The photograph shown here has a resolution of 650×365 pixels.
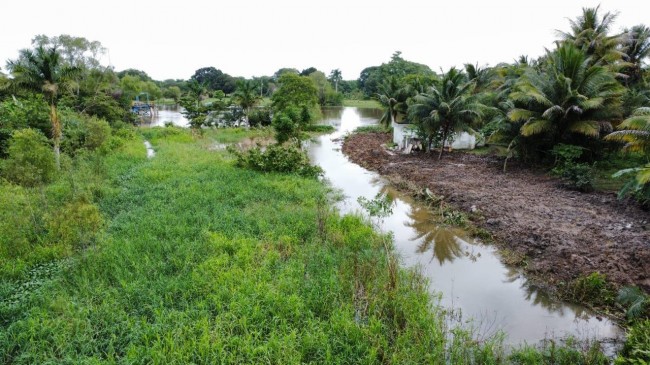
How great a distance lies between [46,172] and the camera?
10.1m

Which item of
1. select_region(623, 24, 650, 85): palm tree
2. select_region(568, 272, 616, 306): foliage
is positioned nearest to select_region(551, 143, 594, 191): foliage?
select_region(568, 272, 616, 306): foliage

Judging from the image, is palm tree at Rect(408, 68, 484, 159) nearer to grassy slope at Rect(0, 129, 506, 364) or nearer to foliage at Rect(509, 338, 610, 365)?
grassy slope at Rect(0, 129, 506, 364)

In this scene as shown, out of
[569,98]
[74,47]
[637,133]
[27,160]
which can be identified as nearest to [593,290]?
[637,133]

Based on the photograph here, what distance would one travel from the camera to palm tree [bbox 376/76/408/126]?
86.1 ft

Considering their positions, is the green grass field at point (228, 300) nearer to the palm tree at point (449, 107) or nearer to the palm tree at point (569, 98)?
the palm tree at point (569, 98)

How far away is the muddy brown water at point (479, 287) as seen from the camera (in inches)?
226

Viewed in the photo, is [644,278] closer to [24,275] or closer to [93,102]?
[24,275]

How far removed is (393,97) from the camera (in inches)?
1061

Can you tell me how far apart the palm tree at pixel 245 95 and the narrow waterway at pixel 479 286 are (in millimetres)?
22823

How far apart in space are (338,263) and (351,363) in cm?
260

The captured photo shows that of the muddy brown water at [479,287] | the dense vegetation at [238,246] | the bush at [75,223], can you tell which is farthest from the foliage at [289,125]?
the bush at [75,223]

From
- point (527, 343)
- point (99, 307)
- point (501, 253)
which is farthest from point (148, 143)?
point (527, 343)

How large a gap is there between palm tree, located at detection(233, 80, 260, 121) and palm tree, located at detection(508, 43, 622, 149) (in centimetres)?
2322

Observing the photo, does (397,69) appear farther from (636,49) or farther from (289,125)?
(289,125)
